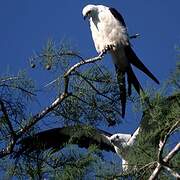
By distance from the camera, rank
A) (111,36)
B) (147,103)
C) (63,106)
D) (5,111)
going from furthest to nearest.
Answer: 1. (111,36)
2. (63,106)
3. (5,111)
4. (147,103)

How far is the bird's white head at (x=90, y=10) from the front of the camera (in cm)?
482

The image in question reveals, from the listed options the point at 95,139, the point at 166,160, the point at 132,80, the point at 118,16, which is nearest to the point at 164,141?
the point at 166,160

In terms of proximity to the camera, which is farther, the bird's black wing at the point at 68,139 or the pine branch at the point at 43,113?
the bird's black wing at the point at 68,139

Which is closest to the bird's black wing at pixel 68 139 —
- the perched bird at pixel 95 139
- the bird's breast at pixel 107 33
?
the perched bird at pixel 95 139

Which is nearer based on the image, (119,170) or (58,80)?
(119,170)

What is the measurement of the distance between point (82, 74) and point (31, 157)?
443 millimetres

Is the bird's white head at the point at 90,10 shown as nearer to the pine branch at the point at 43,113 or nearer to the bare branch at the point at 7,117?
the pine branch at the point at 43,113

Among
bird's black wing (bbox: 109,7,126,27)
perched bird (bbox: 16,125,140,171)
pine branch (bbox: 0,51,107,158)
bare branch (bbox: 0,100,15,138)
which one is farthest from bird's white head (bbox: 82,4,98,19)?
bare branch (bbox: 0,100,15,138)

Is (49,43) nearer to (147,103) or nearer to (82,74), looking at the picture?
(82,74)

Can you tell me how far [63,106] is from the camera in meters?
3.45

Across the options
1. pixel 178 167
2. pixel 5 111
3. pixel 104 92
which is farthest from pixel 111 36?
pixel 178 167

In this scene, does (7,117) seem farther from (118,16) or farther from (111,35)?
(118,16)

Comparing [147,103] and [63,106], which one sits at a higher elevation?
[63,106]

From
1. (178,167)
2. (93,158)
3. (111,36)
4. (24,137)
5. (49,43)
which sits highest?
(111,36)
